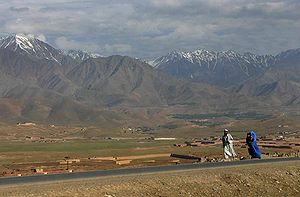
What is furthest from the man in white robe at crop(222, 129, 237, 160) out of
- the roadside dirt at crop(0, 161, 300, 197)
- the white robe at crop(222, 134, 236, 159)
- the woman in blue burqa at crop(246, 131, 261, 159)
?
the roadside dirt at crop(0, 161, 300, 197)

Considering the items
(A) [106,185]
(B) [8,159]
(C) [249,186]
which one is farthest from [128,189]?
(B) [8,159]

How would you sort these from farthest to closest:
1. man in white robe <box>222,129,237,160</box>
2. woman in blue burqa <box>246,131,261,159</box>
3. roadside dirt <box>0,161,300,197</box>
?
1. man in white robe <box>222,129,237,160</box>
2. woman in blue burqa <box>246,131,261,159</box>
3. roadside dirt <box>0,161,300,197</box>

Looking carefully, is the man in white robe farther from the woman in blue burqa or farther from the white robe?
the woman in blue burqa

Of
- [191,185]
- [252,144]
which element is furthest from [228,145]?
[191,185]

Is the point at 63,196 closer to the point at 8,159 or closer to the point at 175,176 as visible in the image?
the point at 175,176

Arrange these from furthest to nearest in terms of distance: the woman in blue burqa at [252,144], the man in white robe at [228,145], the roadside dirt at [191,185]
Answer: the man in white robe at [228,145], the woman in blue burqa at [252,144], the roadside dirt at [191,185]

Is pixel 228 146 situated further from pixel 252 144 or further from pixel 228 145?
pixel 252 144

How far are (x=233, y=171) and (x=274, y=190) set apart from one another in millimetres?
2683

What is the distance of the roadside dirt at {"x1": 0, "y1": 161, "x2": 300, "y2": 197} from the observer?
26156 mm

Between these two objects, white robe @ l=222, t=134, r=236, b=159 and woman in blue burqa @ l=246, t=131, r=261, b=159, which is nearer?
woman in blue burqa @ l=246, t=131, r=261, b=159

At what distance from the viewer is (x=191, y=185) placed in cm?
2977

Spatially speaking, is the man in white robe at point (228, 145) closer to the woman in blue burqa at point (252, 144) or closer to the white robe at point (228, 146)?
the white robe at point (228, 146)

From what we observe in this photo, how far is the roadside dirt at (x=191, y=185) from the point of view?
85.8ft

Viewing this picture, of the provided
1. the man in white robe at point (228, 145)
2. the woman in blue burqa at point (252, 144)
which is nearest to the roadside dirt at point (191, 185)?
the woman in blue burqa at point (252, 144)
